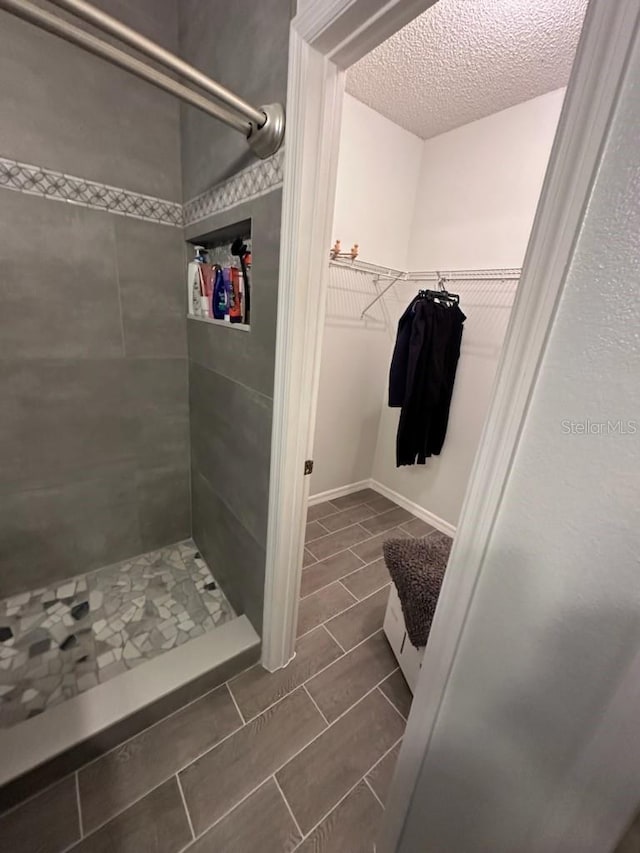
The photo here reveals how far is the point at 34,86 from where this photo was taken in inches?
42.4

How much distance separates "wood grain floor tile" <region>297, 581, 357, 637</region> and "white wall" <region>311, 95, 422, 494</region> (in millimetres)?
824

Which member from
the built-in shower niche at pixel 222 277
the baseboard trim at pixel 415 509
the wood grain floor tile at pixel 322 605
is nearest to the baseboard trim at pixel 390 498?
the baseboard trim at pixel 415 509

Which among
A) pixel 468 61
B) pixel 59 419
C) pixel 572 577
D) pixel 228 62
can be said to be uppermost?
pixel 468 61

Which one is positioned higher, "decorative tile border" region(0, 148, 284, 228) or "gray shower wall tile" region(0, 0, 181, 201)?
"gray shower wall tile" region(0, 0, 181, 201)

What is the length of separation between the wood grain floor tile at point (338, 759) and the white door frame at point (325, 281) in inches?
10.0

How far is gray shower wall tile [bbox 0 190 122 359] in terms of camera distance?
1.17 meters

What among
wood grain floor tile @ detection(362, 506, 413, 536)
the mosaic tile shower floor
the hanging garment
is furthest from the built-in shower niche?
wood grain floor tile @ detection(362, 506, 413, 536)

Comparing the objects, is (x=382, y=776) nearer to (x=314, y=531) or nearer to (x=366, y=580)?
(x=366, y=580)

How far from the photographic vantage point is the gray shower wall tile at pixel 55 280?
1169 mm

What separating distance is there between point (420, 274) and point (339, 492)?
1687mm

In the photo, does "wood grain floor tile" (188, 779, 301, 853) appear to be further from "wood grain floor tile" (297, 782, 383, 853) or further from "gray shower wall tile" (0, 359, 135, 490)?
"gray shower wall tile" (0, 359, 135, 490)

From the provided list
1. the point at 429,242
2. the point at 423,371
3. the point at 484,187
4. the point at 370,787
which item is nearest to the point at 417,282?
the point at 429,242

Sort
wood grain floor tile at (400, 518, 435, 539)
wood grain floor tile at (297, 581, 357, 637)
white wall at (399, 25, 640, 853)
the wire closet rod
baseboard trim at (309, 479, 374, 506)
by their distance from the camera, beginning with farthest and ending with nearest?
baseboard trim at (309, 479, 374, 506) < wood grain floor tile at (400, 518, 435, 539) < the wire closet rod < wood grain floor tile at (297, 581, 357, 637) < white wall at (399, 25, 640, 853)

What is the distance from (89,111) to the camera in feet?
3.86
